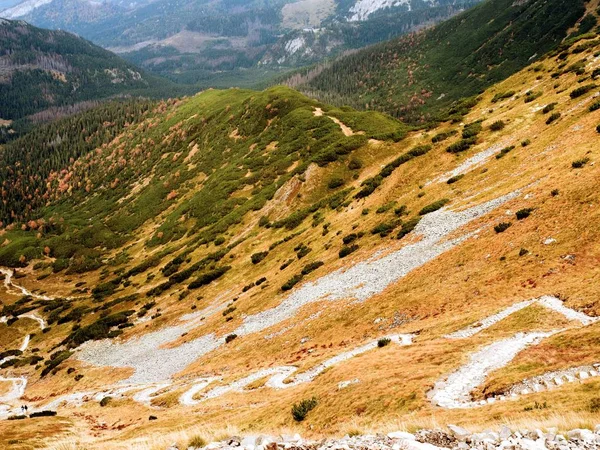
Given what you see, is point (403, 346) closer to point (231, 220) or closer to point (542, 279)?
point (542, 279)

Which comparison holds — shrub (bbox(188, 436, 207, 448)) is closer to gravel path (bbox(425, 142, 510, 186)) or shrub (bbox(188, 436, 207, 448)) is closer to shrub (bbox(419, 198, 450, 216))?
shrub (bbox(419, 198, 450, 216))

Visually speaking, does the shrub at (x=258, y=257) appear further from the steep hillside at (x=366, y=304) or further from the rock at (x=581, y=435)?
the rock at (x=581, y=435)

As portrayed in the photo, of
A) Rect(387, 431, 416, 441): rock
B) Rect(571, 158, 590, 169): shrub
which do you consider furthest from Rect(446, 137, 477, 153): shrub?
Rect(387, 431, 416, 441): rock

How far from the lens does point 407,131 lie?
88.3 meters

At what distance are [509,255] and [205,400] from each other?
89.3ft

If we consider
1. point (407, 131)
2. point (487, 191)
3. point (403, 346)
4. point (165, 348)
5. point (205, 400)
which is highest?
point (407, 131)

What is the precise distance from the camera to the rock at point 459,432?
452 inches

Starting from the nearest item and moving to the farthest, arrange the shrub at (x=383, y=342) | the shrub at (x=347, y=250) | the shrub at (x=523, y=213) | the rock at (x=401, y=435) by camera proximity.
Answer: the rock at (x=401, y=435)
the shrub at (x=383, y=342)
the shrub at (x=523, y=213)
the shrub at (x=347, y=250)

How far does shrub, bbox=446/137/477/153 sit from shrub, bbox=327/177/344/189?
31738 millimetres

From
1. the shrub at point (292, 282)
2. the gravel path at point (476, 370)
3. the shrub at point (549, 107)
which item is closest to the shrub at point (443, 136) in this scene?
the shrub at point (549, 107)

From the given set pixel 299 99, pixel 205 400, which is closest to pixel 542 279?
pixel 205 400

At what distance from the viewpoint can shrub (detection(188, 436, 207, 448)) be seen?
14.4 meters

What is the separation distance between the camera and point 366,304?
3475cm

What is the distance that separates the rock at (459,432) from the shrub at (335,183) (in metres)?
76.7
